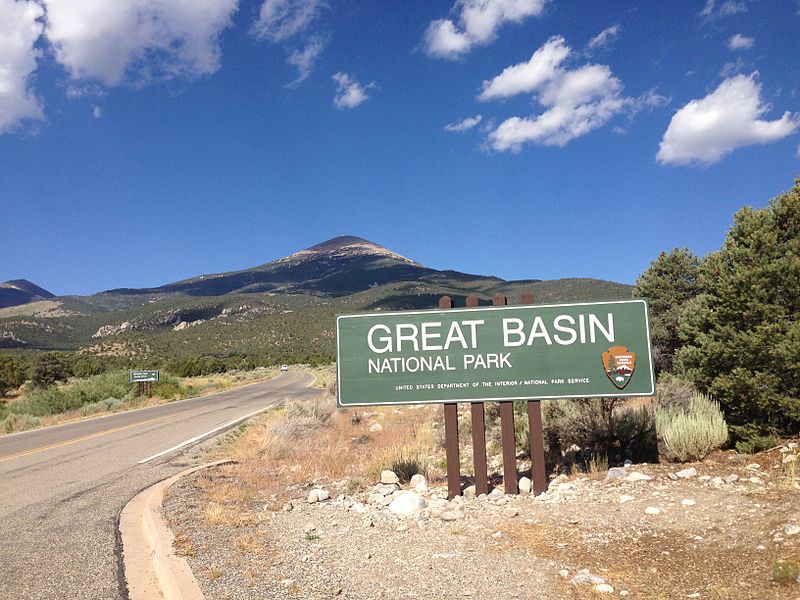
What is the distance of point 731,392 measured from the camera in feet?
25.4

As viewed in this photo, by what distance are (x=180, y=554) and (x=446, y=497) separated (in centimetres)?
346

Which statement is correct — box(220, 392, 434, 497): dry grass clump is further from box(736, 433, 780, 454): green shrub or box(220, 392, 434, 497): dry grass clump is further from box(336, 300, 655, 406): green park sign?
box(736, 433, 780, 454): green shrub

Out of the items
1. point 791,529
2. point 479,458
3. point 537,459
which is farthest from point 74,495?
point 791,529

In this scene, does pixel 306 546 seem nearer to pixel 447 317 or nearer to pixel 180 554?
pixel 180 554

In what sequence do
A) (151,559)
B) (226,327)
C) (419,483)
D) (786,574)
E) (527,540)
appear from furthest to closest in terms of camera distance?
(226,327)
(419,483)
(527,540)
(151,559)
(786,574)

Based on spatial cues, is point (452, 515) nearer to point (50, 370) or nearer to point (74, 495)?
point (74, 495)

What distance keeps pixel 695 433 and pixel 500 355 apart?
2.87m

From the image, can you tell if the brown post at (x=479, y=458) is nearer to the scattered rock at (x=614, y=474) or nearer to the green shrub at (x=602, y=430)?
the scattered rock at (x=614, y=474)

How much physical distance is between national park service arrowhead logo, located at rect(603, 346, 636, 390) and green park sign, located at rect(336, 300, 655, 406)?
1 cm

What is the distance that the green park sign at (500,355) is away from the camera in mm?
7332

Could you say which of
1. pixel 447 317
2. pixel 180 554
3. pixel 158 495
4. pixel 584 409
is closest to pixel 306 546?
pixel 180 554

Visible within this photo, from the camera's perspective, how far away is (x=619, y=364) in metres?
7.30

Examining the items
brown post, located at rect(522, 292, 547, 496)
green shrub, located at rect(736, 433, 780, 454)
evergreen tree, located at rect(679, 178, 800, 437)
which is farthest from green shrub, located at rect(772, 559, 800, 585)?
evergreen tree, located at rect(679, 178, 800, 437)

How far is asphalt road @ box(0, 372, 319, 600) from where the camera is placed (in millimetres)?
4723
